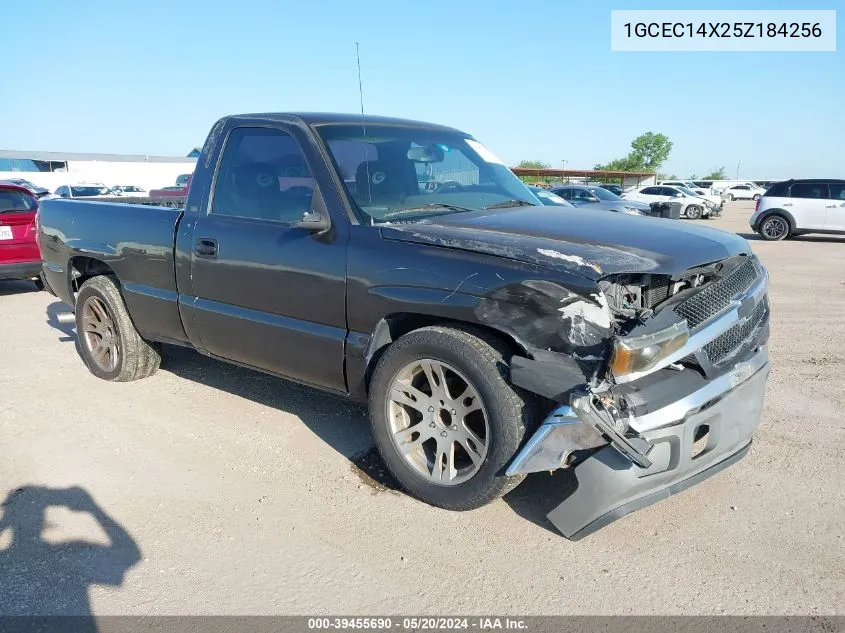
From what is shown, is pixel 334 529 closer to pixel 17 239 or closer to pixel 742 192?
pixel 17 239

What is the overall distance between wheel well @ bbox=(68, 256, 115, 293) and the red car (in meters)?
3.99

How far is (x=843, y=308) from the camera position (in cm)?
804

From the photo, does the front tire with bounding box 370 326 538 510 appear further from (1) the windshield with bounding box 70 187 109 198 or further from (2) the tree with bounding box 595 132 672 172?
(2) the tree with bounding box 595 132 672 172

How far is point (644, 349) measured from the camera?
2.62 metres

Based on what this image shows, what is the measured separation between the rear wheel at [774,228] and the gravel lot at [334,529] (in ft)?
48.6

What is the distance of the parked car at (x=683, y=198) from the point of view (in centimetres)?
2936

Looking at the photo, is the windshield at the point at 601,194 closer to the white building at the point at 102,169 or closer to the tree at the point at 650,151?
the white building at the point at 102,169

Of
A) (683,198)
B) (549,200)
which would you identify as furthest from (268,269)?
(683,198)

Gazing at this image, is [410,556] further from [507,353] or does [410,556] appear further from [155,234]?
[155,234]

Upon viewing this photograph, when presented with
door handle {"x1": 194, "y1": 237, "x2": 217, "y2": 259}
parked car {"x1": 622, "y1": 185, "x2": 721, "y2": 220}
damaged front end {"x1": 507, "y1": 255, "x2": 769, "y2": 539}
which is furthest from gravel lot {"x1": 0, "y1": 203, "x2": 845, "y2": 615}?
parked car {"x1": 622, "y1": 185, "x2": 721, "y2": 220}

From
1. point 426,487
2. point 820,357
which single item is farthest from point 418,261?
point 820,357

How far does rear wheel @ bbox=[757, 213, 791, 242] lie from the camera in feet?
58.1

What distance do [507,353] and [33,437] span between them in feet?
10.5

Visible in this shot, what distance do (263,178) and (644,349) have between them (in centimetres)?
249
